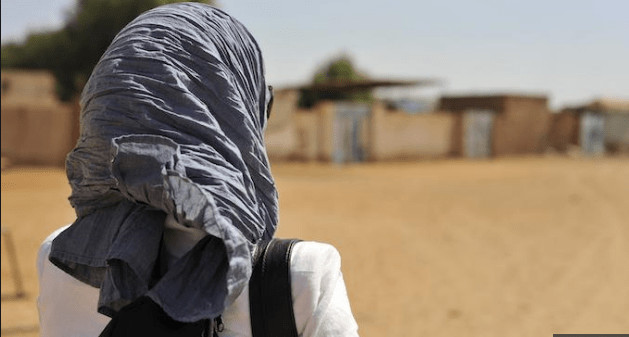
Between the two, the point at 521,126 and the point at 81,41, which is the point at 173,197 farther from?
the point at 81,41

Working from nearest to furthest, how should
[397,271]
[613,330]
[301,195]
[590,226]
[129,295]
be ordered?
[129,295] < [613,330] < [397,271] < [590,226] < [301,195]

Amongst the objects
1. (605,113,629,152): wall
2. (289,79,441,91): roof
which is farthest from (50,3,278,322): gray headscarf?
(605,113,629,152): wall

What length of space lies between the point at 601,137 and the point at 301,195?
27.1 m

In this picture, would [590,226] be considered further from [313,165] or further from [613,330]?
[313,165]

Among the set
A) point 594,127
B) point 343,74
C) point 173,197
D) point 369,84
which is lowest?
point 594,127

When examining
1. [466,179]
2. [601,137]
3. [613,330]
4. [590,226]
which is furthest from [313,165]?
[601,137]

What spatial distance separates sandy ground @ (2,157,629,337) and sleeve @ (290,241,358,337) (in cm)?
439

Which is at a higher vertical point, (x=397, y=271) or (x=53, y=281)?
(x=53, y=281)

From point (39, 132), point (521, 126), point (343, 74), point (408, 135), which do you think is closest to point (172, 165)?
point (39, 132)

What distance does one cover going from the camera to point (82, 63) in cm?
3003

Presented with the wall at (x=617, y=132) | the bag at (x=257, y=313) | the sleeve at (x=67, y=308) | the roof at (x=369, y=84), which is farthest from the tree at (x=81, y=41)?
the bag at (x=257, y=313)

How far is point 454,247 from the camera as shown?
8.58 meters

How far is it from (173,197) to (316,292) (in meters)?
0.28

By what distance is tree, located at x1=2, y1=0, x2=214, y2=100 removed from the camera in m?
27.5
